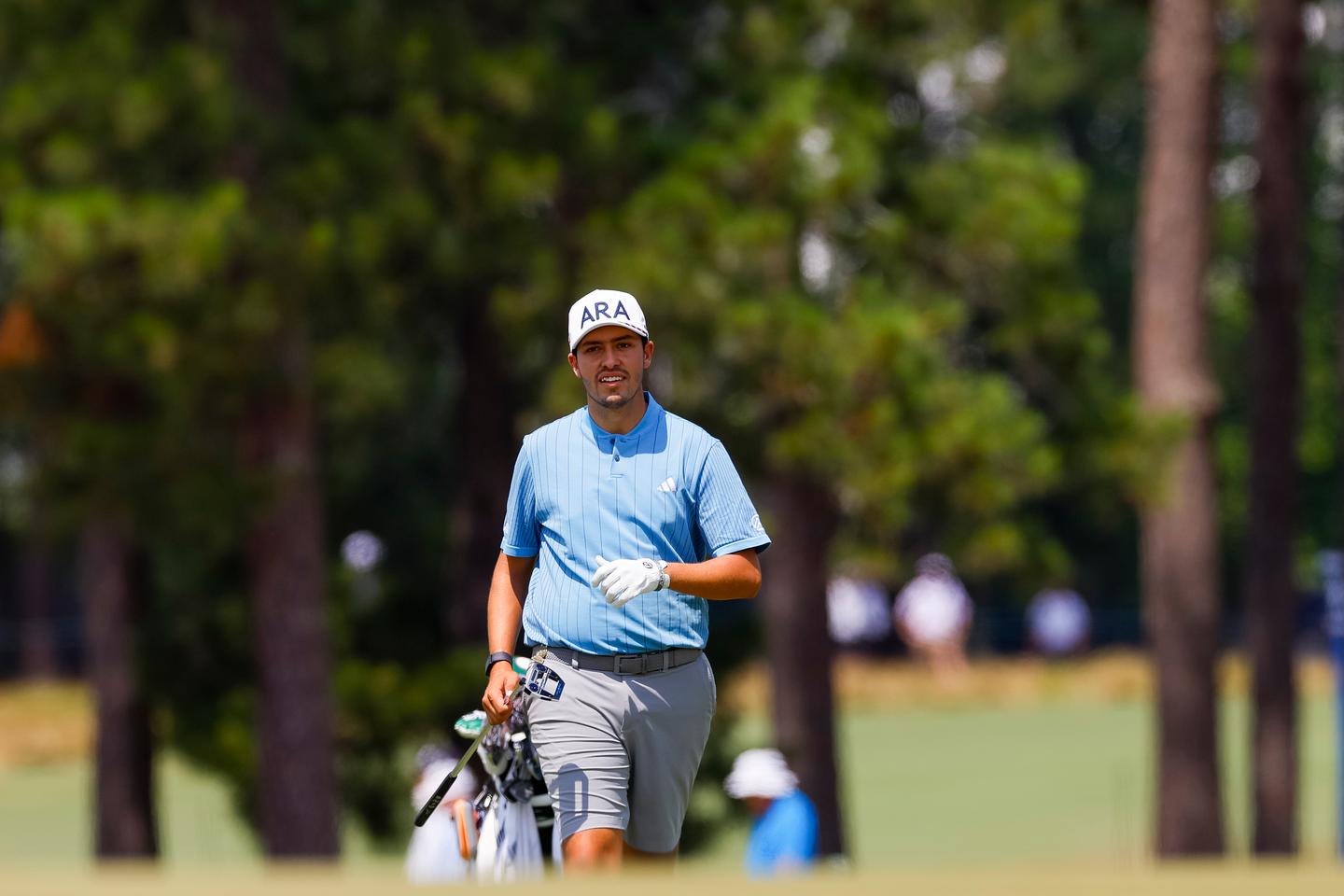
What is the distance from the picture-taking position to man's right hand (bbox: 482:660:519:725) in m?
5.89

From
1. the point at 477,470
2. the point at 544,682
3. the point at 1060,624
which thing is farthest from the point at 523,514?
the point at 1060,624

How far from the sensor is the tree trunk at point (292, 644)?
55.6 feet

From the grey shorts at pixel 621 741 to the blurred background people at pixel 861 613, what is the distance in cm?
4040

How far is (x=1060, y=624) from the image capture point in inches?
1816

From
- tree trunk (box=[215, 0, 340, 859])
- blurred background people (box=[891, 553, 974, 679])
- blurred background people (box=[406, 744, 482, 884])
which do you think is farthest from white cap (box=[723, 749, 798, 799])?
blurred background people (box=[891, 553, 974, 679])

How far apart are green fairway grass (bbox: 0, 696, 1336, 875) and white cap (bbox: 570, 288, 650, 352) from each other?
11372mm

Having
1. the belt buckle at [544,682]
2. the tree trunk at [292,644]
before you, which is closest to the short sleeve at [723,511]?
the belt buckle at [544,682]

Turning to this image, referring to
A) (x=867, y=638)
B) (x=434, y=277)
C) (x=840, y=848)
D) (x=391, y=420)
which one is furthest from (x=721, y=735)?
(x=867, y=638)

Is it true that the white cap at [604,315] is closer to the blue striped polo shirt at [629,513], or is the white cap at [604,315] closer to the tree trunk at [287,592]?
the blue striped polo shirt at [629,513]

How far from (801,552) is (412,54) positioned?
16.1ft

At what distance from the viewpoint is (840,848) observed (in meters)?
18.5

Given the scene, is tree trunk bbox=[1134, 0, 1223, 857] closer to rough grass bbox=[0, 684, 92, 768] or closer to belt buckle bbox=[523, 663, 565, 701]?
belt buckle bbox=[523, 663, 565, 701]

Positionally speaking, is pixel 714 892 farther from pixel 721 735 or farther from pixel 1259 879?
pixel 721 735

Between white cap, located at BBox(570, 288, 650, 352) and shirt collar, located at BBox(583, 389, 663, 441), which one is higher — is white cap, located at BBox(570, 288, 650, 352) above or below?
above
